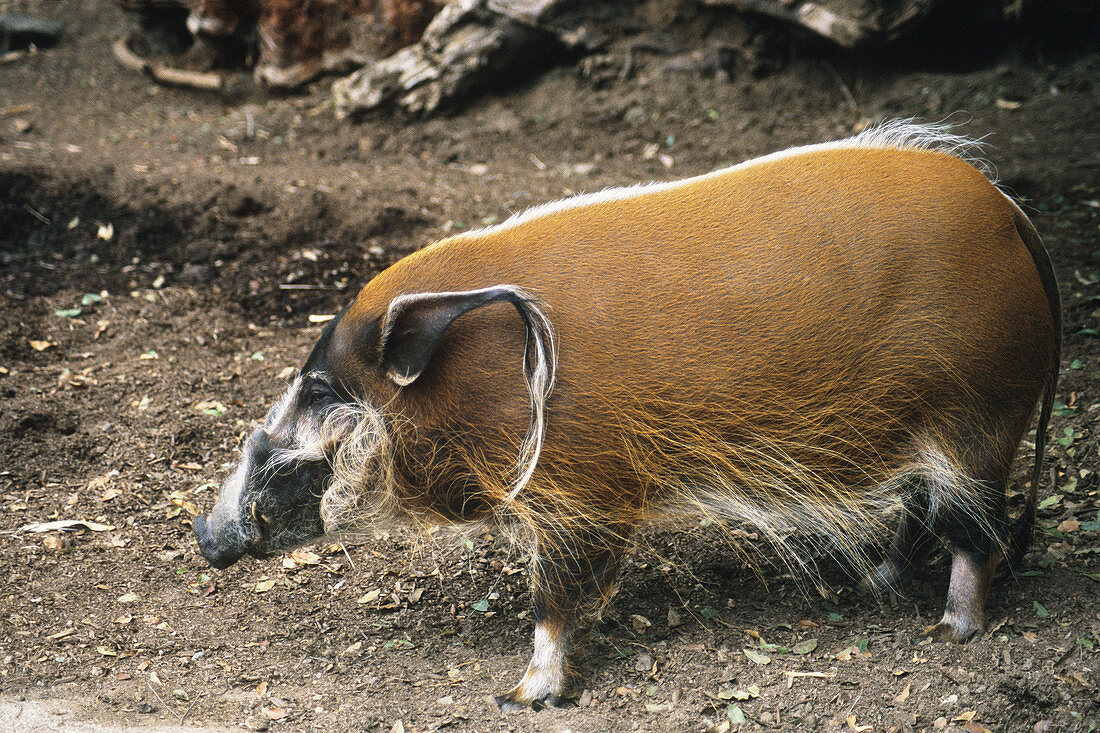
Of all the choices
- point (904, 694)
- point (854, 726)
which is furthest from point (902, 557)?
point (854, 726)

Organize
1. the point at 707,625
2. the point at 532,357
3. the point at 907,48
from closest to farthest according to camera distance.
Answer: the point at 532,357 → the point at 707,625 → the point at 907,48

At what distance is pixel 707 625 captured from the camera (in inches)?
120

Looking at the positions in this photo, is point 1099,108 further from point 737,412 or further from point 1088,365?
point 737,412

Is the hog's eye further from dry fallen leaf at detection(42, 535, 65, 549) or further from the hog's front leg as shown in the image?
dry fallen leaf at detection(42, 535, 65, 549)

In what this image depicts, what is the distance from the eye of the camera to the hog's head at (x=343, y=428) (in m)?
2.39

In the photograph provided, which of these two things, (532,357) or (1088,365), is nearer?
(532,357)

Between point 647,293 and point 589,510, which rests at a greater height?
point 647,293

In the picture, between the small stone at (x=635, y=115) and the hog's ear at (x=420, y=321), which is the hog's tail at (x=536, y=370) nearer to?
the hog's ear at (x=420, y=321)

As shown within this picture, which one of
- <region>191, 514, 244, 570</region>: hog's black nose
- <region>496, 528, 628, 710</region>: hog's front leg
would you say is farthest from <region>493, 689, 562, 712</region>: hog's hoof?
<region>191, 514, 244, 570</region>: hog's black nose

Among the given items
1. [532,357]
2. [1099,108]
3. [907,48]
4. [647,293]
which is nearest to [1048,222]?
[1099,108]

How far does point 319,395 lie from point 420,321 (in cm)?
49

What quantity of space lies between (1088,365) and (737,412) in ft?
7.80

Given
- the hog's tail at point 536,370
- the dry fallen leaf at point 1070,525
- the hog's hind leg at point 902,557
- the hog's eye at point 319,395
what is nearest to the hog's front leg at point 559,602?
the hog's tail at point 536,370

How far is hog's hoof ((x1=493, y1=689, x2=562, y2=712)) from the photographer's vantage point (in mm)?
2691
